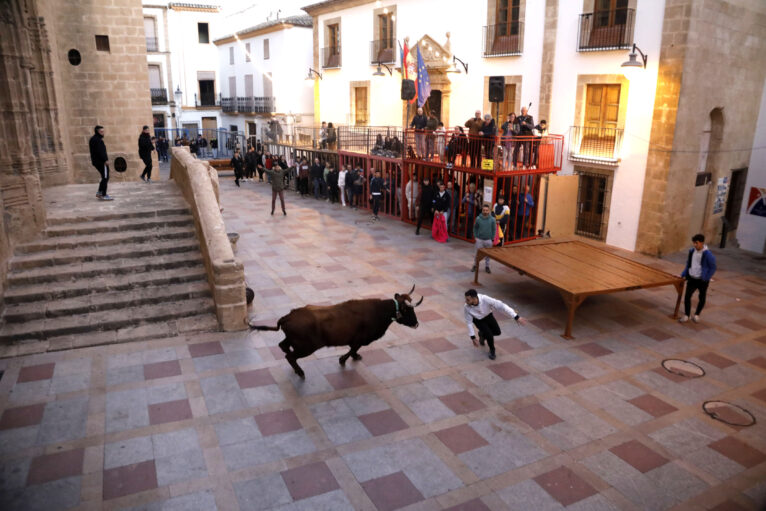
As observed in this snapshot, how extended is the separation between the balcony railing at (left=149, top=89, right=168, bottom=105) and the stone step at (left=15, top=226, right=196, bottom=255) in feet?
104

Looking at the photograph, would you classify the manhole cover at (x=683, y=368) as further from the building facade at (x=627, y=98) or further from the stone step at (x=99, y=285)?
the stone step at (x=99, y=285)

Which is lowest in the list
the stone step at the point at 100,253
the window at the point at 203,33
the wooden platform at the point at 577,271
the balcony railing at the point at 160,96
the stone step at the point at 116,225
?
the wooden platform at the point at 577,271

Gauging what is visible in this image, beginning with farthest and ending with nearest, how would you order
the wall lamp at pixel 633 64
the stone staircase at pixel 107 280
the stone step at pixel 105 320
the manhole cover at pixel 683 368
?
the wall lamp at pixel 633 64 → the stone staircase at pixel 107 280 → the stone step at pixel 105 320 → the manhole cover at pixel 683 368

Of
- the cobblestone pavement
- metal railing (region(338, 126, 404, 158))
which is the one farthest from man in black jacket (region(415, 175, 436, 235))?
the cobblestone pavement

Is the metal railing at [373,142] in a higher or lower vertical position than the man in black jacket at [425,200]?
higher

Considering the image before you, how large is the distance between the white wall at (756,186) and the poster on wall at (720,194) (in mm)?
1082

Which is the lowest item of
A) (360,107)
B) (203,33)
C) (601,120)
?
(601,120)

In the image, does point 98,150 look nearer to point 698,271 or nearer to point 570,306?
point 570,306

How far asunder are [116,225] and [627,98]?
1351cm

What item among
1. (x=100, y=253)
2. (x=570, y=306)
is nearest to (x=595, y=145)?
(x=570, y=306)

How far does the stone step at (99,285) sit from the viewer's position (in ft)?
29.3

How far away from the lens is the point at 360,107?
26703mm

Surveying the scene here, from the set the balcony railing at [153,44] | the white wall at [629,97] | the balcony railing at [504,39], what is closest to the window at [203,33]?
the balcony railing at [153,44]

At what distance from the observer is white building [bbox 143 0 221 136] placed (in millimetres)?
38781
